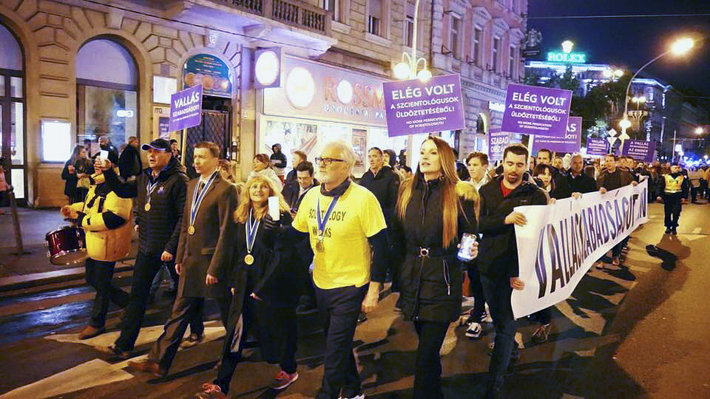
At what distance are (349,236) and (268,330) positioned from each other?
47.1 inches

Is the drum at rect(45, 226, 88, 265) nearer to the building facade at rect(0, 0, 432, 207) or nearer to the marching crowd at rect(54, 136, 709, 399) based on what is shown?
the marching crowd at rect(54, 136, 709, 399)

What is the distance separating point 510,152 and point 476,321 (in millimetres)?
2265

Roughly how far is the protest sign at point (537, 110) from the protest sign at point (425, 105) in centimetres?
126

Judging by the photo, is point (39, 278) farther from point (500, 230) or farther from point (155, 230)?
point (500, 230)

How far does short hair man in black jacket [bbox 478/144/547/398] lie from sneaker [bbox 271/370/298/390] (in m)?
1.63

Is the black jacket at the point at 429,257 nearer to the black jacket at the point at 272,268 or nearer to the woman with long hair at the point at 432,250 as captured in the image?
the woman with long hair at the point at 432,250

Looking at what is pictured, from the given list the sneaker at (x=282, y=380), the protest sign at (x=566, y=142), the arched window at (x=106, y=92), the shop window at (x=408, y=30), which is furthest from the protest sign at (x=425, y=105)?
the shop window at (x=408, y=30)

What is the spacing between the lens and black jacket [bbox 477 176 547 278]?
4684 mm

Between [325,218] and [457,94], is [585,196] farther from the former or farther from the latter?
[325,218]

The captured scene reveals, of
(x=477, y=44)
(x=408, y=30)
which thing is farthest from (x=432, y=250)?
(x=477, y=44)

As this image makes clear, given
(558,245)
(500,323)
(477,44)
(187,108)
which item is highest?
(477,44)

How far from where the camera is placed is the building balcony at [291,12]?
17359 millimetres

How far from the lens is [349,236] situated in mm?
3809

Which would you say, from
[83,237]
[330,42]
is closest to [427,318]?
[83,237]
